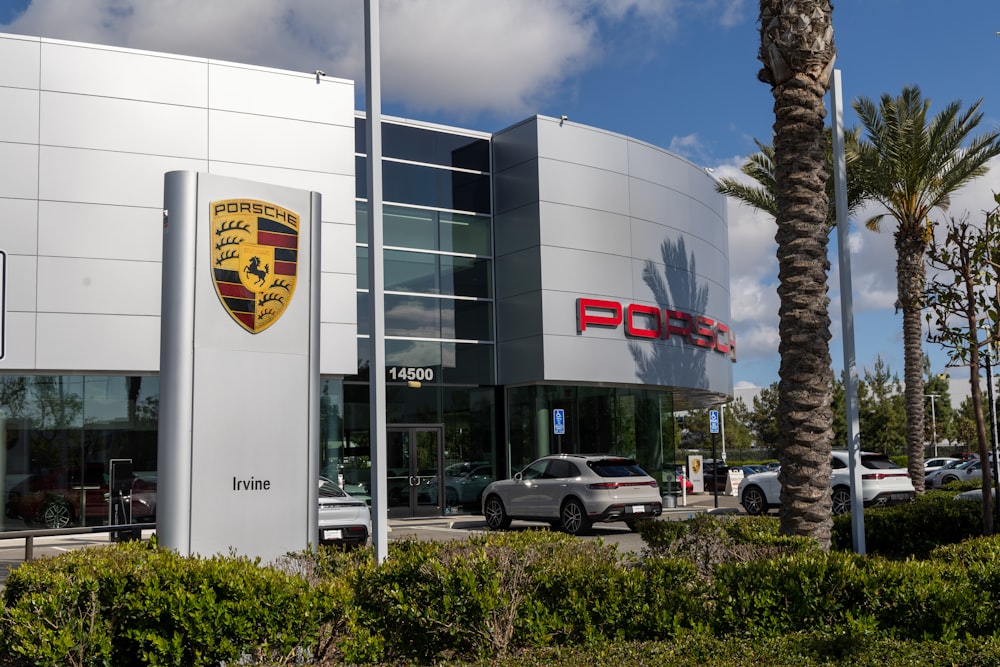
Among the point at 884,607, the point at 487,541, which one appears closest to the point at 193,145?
the point at 487,541

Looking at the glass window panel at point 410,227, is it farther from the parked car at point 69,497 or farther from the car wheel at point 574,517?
the car wheel at point 574,517

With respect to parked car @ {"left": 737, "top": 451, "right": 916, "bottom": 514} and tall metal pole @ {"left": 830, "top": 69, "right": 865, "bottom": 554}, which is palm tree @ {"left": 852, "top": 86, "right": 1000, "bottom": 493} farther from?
tall metal pole @ {"left": 830, "top": 69, "right": 865, "bottom": 554}

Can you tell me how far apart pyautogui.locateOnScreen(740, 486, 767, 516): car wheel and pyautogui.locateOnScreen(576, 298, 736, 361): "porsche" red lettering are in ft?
18.1

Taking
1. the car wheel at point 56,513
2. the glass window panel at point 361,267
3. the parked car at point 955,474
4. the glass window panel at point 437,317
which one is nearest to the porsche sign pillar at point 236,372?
the car wheel at point 56,513

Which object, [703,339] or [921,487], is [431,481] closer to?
[703,339]

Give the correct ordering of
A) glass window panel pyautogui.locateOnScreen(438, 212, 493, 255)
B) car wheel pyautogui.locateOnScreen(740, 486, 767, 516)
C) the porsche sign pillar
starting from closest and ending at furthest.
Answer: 1. the porsche sign pillar
2. car wheel pyautogui.locateOnScreen(740, 486, 767, 516)
3. glass window panel pyautogui.locateOnScreen(438, 212, 493, 255)

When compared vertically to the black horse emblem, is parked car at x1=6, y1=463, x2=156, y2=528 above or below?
below

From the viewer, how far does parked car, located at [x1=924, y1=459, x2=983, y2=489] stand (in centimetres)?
3980

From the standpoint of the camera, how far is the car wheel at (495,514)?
22.7 meters

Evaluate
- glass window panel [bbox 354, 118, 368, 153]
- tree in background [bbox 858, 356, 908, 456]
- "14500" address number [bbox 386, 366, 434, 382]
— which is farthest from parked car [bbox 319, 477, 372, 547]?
tree in background [bbox 858, 356, 908, 456]

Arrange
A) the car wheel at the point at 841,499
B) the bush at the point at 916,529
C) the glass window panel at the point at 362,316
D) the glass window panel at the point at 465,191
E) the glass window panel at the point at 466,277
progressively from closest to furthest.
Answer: the bush at the point at 916,529
the car wheel at the point at 841,499
the glass window panel at the point at 362,316
the glass window panel at the point at 466,277
the glass window panel at the point at 465,191

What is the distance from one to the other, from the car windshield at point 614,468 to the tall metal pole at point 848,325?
8872mm

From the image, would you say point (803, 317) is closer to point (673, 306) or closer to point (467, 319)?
point (467, 319)

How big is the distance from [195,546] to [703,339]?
81.5ft
